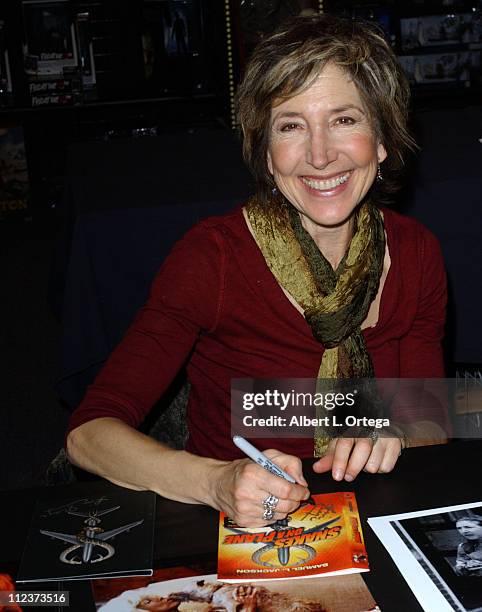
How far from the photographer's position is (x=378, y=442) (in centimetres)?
122

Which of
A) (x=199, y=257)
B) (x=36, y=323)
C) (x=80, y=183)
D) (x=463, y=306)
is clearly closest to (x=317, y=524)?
(x=199, y=257)

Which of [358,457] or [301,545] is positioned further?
[358,457]

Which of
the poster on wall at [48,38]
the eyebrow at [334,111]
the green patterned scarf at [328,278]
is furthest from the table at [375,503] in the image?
the poster on wall at [48,38]

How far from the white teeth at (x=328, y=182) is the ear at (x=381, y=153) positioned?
0.10 meters

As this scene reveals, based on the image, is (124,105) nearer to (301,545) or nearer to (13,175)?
(13,175)

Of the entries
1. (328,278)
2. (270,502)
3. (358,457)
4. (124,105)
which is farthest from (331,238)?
(124,105)

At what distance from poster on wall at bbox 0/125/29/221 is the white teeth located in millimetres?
4233

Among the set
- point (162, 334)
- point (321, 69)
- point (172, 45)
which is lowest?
point (162, 334)

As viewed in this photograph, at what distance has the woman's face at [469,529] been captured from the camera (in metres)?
1.03

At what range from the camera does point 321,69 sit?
1.46 metres

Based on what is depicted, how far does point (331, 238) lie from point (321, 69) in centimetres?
34

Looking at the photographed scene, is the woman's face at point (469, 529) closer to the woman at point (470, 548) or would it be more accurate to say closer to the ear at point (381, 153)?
the woman at point (470, 548)
